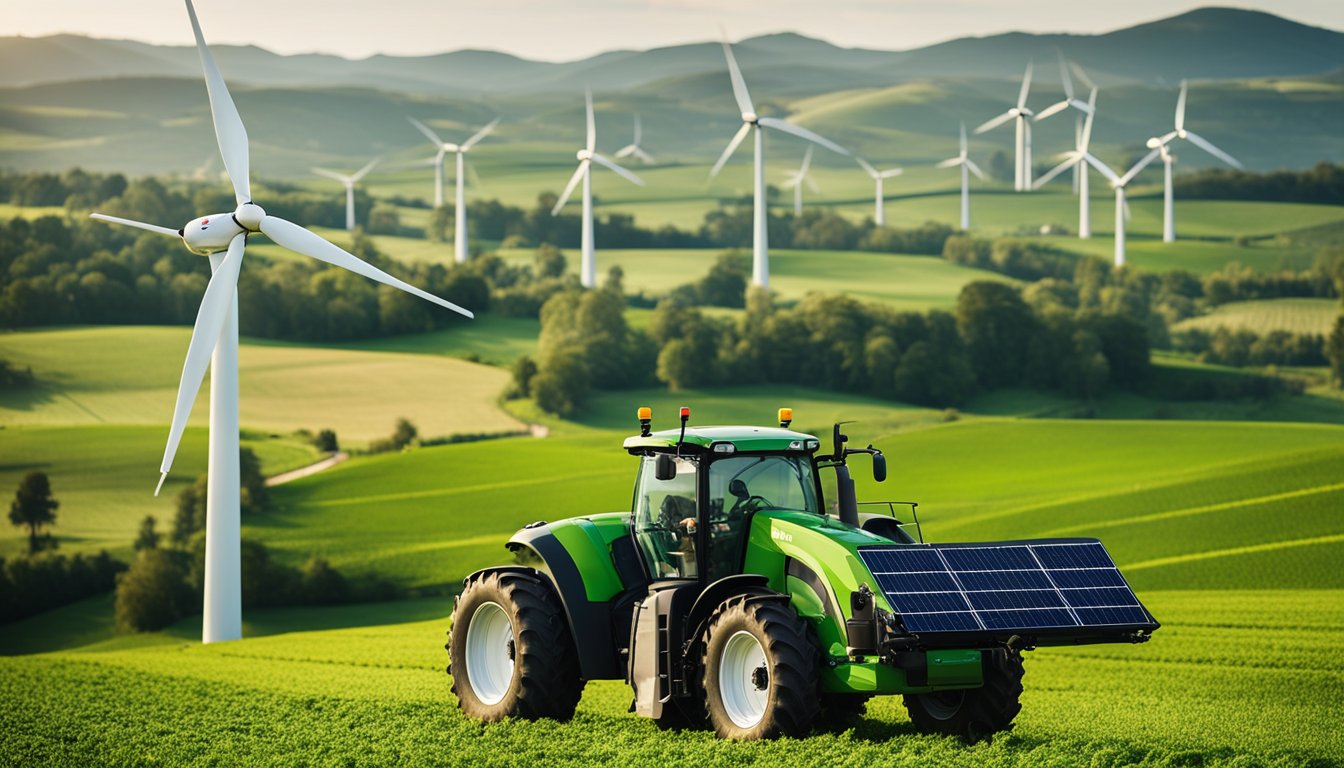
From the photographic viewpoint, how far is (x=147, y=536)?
66438mm

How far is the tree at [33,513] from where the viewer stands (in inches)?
2699

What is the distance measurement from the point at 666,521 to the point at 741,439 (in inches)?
43.5

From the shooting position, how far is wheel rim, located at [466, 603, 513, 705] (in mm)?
16203

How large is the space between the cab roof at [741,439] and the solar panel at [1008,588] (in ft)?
5.84

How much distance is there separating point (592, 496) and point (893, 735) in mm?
43678

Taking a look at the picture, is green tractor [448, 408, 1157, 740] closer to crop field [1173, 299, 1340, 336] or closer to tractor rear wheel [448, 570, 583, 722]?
tractor rear wheel [448, 570, 583, 722]

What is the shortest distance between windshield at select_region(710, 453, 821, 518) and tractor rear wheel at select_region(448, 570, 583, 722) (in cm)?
214

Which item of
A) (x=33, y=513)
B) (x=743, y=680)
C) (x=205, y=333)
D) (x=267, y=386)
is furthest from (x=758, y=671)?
(x=267, y=386)

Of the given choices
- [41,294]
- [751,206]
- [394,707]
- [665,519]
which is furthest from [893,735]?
[751,206]

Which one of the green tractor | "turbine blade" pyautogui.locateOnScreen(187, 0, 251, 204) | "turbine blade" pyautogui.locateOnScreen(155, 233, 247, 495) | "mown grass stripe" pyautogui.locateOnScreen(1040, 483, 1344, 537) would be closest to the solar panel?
the green tractor

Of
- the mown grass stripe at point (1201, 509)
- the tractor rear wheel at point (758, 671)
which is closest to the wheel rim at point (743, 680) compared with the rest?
the tractor rear wheel at point (758, 671)

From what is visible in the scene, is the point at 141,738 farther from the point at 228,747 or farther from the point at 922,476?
the point at 922,476

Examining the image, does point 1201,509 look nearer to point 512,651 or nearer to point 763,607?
point 512,651

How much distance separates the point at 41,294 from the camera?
322ft
